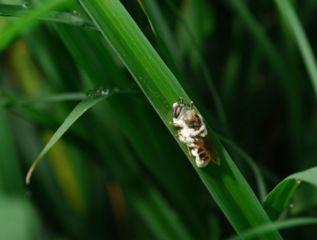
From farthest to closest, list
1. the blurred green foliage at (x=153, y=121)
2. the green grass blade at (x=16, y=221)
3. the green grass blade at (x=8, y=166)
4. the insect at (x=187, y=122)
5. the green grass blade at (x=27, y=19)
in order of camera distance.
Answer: the green grass blade at (x=8, y=166) → the blurred green foliage at (x=153, y=121) → the insect at (x=187, y=122) → the green grass blade at (x=27, y=19) → the green grass blade at (x=16, y=221)

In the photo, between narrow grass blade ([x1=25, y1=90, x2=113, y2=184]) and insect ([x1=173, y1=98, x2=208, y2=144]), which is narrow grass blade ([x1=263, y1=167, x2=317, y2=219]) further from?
narrow grass blade ([x1=25, y1=90, x2=113, y2=184])

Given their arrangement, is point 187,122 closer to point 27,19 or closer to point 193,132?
point 193,132

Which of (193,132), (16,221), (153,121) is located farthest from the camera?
(153,121)

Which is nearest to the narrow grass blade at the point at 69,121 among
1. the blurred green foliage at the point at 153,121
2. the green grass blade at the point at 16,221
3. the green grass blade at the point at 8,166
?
the blurred green foliage at the point at 153,121

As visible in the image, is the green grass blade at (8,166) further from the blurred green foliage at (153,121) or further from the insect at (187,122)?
the insect at (187,122)

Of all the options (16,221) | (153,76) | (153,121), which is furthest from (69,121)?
(153,121)

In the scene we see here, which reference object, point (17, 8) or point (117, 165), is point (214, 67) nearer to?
point (117, 165)

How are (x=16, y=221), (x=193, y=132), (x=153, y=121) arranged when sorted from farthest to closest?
(x=153, y=121), (x=193, y=132), (x=16, y=221)

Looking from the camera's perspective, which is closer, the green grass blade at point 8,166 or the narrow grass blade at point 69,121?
the narrow grass blade at point 69,121
